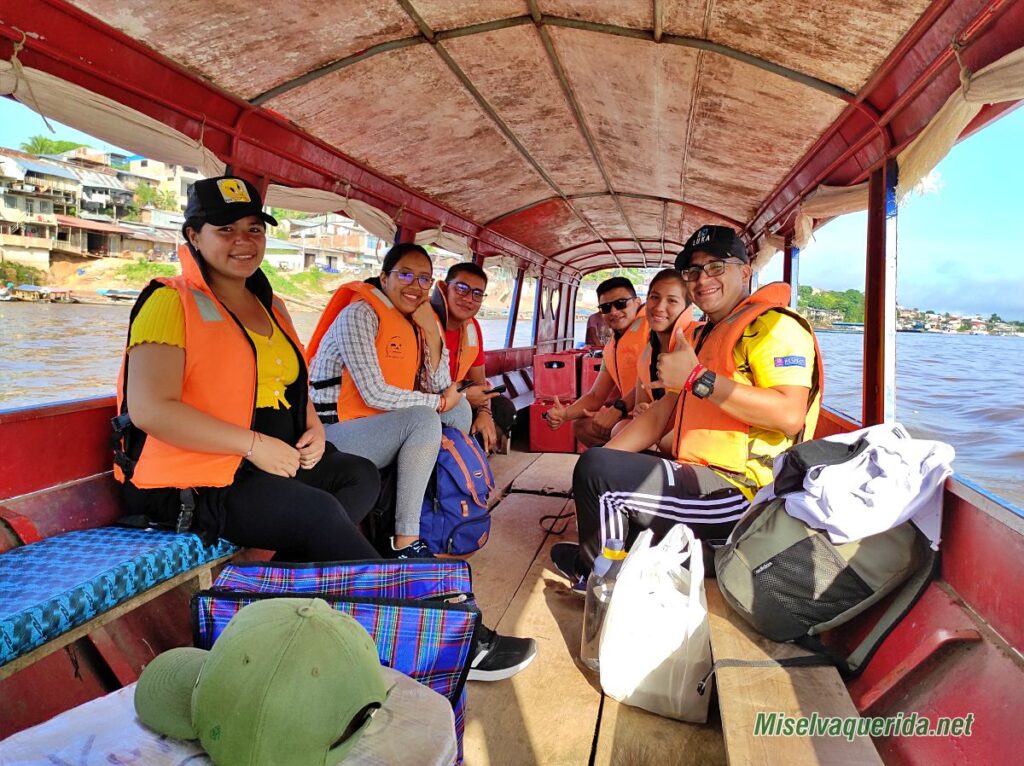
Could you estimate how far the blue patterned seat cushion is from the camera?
5.53 feet

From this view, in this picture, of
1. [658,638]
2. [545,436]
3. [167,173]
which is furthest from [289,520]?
[545,436]

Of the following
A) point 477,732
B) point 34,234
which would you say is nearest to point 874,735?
point 477,732

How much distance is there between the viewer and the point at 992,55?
201cm

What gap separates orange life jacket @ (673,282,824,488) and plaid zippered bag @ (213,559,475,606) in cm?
125


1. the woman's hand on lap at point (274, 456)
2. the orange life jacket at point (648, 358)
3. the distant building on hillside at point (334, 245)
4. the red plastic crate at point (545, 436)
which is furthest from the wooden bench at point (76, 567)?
the red plastic crate at point (545, 436)

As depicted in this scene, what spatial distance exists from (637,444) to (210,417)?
2.03m

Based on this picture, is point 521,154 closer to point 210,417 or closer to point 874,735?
point 210,417

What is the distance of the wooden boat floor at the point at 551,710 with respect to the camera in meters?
1.85

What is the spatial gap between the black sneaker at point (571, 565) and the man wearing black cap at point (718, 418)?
0.07 ft

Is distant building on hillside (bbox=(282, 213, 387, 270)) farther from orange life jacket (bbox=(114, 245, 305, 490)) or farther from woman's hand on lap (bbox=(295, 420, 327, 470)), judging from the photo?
orange life jacket (bbox=(114, 245, 305, 490))

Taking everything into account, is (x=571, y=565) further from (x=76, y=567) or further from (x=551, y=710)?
(x=76, y=567)

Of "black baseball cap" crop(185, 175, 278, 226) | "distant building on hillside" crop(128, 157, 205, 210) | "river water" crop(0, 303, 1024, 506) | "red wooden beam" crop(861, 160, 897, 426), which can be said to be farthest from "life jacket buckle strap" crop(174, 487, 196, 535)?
"red wooden beam" crop(861, 160, 897, 426)

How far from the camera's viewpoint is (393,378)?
10.8 feet

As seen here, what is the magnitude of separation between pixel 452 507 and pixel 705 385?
1.38 metres
